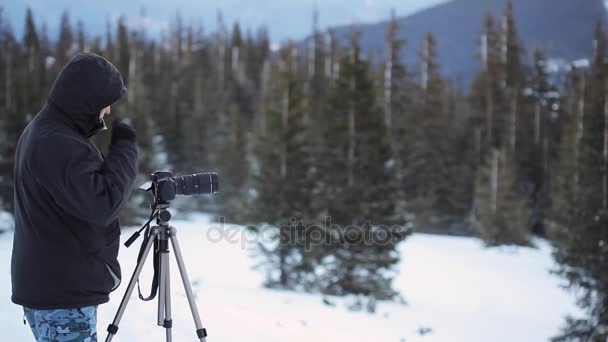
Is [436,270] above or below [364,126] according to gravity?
below

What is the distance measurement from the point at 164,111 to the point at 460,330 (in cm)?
3041

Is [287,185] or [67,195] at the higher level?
[67,195]

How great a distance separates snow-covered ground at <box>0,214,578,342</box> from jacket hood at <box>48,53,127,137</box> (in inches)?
131

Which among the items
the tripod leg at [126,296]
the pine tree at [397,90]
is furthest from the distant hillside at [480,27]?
the tripod leg at [126,296]

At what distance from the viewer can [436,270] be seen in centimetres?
1991

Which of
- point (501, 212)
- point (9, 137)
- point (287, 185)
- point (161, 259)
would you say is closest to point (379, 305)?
point (287, 185)

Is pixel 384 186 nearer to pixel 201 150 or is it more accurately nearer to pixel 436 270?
pixel 436 270

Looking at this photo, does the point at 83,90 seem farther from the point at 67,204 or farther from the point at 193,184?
the point at 193,184

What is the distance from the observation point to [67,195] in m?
2.34

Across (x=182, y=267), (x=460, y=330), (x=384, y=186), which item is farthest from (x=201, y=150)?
(x=182, y=267)

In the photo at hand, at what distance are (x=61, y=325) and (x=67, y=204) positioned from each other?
2.13ft

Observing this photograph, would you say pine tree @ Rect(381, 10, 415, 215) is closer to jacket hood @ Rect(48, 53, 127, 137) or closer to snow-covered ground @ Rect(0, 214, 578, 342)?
snow-covered ground @ Rect(0, 214, 578, 342)

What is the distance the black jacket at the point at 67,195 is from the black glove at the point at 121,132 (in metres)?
0.08

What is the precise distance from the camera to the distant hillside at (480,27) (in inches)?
3041
